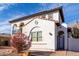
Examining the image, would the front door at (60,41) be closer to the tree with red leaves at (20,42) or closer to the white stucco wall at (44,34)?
the white stucco wall at (44,34)

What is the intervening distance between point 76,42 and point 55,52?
1.71ft

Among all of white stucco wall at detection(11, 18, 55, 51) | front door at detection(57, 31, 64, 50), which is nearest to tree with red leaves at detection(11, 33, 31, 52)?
white stucco wall at detection(11, 18, 55, 51)

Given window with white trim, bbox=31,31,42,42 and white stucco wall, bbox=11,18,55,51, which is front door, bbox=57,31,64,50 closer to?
white stucco wall, bbox=11,18,55,51

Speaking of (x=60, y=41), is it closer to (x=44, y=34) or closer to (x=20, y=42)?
(x=44, y=34)

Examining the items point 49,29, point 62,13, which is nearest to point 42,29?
point 49,29

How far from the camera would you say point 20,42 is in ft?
16.8

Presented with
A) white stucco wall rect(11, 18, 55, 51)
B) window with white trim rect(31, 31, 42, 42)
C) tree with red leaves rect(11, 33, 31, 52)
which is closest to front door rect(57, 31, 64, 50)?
white stucco wall rect(11, 18, 55, 51)

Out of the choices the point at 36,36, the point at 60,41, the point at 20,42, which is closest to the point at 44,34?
the point at 36,36

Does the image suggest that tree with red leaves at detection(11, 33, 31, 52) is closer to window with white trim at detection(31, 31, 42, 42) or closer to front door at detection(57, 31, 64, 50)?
window with white trim at detection(31, 31, 42, 42)

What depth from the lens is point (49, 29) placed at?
5.08 m

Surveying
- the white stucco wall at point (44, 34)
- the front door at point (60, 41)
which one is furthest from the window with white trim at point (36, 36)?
the front door at point (60, 41)

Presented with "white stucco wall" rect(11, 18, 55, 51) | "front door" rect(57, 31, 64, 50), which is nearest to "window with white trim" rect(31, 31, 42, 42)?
"white stucco wall" rect(11, 18, 55, 51)

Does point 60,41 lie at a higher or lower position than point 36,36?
lower

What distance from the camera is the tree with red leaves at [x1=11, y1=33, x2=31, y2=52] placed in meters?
5.07
